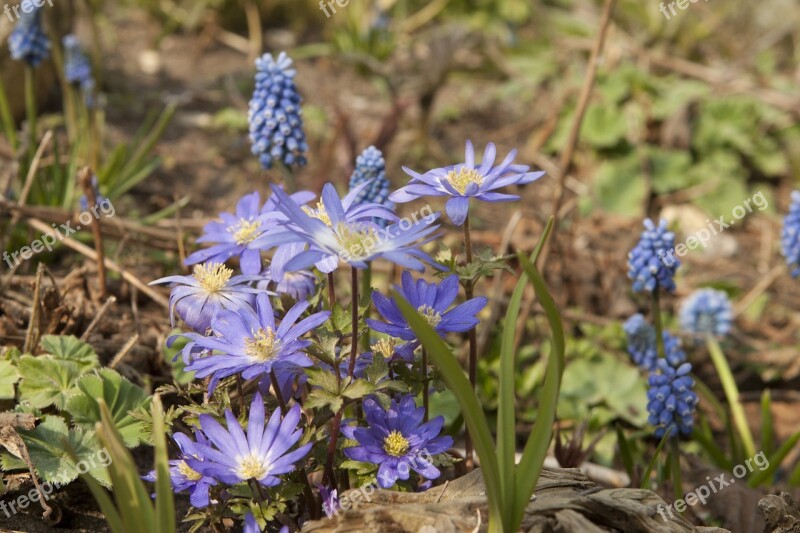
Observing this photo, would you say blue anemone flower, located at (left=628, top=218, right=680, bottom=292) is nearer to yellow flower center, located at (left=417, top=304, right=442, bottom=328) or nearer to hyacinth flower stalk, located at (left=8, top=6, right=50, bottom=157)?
yellow flower center, located at (left=417, top=304, right=442, bottom=328)

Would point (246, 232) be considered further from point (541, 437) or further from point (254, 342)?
point (541, 437)

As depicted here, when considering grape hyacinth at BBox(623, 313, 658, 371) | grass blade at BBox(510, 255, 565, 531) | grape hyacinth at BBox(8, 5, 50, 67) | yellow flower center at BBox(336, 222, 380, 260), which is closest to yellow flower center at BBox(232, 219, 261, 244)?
yellow flower center at BBox(336, 222, 380, 260)

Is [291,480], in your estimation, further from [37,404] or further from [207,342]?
[37,404]

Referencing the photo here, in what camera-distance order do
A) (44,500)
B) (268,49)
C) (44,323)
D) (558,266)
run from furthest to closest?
(268,49)
(558,266)
(44,323)
(44,500)

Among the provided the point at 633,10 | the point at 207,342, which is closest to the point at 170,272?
the point at 207,342

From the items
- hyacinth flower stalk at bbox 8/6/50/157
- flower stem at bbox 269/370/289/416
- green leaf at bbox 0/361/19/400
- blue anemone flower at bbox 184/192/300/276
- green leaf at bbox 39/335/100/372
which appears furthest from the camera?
hyacinth flower stalk at bbox 8/6/50/157

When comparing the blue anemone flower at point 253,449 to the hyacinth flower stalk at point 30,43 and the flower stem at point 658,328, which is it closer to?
the flower stem at point 658,328

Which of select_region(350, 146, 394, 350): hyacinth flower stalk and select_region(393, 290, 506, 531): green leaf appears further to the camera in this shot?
select_region(350, 146, 394, 350): hyacinth flower stalk
